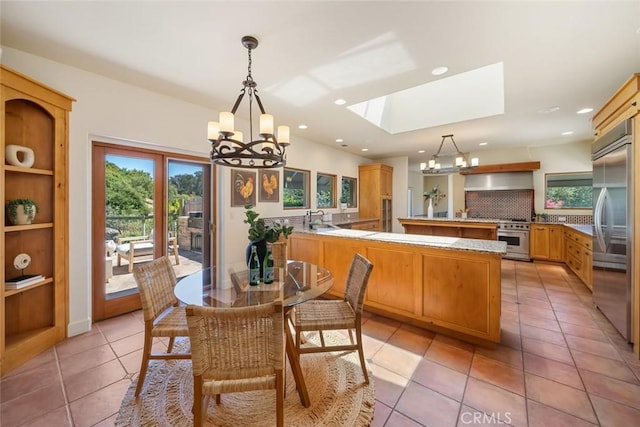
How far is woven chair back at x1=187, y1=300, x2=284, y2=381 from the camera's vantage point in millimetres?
Result: 1200

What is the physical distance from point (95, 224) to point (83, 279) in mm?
571

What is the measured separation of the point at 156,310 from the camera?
1.90m

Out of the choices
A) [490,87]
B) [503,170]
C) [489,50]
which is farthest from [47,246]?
[503,170]

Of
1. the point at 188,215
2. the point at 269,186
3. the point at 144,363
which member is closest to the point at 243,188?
the point at 269,186

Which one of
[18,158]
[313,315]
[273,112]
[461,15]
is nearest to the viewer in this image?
[461,15]

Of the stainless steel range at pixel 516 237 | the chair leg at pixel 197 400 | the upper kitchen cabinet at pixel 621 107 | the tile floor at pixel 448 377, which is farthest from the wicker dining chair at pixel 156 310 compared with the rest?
the stainless steel range at pixel 516 237

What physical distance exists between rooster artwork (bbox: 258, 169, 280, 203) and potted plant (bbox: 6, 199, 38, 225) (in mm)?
2535

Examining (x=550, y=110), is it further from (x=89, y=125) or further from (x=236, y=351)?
(x=89, y=125)

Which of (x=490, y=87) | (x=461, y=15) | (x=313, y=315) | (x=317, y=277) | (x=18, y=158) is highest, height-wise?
(x=490, y=87)

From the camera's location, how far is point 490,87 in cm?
371

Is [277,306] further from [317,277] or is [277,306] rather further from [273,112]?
[273,112]

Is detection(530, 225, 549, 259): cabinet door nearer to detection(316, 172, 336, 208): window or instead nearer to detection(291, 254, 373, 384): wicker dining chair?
detection(316, 172, 336, 208): window

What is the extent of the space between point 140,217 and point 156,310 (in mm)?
1677

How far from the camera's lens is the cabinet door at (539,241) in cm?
524
